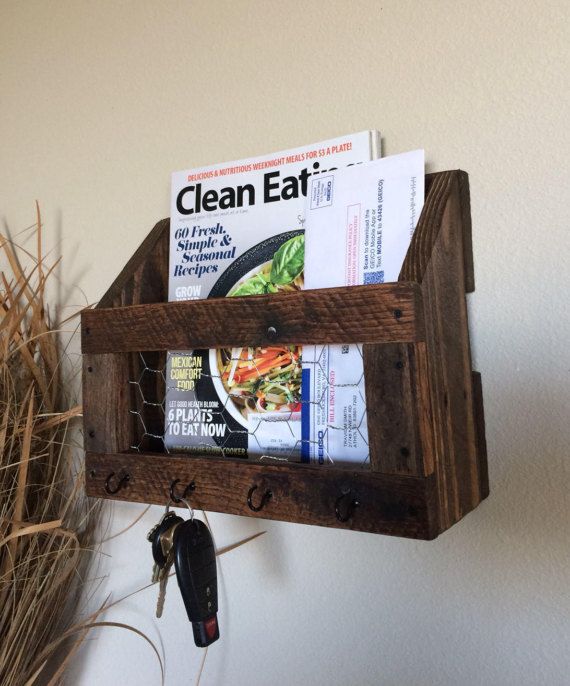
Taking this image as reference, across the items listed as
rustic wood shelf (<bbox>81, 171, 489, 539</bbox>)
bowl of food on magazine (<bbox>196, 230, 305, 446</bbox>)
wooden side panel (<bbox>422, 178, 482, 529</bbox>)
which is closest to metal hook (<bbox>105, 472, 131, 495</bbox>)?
rustic wood shelf (<bbox>81, 171, 489, 539</bbox>)

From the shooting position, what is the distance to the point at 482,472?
0.63 meters

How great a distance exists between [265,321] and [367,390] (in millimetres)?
107

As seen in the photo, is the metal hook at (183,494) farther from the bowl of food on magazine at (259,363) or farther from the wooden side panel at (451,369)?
the wooden side panel at (451,369)

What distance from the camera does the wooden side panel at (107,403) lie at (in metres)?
0.70

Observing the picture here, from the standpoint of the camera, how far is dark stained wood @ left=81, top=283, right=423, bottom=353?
1.70 ft

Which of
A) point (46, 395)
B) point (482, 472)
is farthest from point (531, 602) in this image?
point (46, 395)

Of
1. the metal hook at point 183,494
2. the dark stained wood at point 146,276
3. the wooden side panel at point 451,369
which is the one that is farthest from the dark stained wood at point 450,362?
the dark stained wood at point 146,276

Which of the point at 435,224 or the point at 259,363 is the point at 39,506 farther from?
the point at 435,224

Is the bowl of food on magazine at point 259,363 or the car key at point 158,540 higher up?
the bowl of food on magazine at point 259,363

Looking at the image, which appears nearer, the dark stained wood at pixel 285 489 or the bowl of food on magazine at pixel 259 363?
the dark stained wood at pixel 285 489

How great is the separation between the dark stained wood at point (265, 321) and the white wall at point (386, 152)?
16 cm

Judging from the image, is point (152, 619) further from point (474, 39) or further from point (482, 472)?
point (474, 39)

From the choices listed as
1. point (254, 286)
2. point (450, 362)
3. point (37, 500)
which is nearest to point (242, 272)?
point (254, 286)

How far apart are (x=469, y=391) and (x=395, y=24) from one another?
0.38 meters
